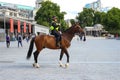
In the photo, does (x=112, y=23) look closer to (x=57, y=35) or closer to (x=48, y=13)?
(x=48, y=13)

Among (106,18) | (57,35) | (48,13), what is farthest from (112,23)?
(57,35)

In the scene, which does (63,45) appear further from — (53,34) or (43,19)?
(43,19)

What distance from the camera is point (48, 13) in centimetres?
12150

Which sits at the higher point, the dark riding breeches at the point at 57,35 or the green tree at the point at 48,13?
the dark riding breeches at the point at 57,35

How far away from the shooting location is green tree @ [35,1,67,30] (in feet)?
397

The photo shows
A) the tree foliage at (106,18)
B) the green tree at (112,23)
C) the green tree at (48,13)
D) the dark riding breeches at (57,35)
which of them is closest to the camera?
the dark riding breeches at (57,35)

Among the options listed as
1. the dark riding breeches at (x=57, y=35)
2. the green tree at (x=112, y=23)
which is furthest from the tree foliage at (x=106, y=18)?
the dark riding breeches at (x=57, y=35)

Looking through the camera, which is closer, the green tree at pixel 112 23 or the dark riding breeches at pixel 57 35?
the dark riding breeches at pixel 57 35

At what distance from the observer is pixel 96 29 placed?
500 ft

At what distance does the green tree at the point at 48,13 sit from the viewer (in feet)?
397

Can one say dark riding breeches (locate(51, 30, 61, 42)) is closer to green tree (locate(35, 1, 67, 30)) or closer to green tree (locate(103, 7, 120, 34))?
green tree (locate(35, 1, 67, 30))

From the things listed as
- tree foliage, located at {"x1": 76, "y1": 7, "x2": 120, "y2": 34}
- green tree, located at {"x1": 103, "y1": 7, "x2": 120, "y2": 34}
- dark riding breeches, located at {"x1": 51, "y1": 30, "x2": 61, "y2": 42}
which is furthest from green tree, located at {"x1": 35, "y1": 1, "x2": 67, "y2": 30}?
dark riding breeches, located at {"x1": 51, "y1": 30, "x2": 61, "y2": 42}

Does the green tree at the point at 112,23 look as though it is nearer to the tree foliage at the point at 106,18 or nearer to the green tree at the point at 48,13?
the tree foliage at the point at 106,18

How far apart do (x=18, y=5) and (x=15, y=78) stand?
16458cm
